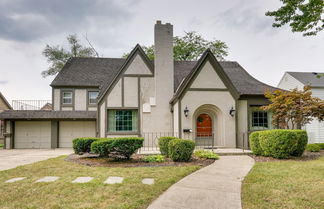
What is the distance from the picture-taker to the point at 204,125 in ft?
41.3

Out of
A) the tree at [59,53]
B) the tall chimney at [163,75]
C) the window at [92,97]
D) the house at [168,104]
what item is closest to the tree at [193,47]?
the tree at [59,53]

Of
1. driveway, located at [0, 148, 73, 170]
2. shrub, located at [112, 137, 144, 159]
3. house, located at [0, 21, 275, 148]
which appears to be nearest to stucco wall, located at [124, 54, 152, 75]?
house, located at [0, 21, 275, 148]

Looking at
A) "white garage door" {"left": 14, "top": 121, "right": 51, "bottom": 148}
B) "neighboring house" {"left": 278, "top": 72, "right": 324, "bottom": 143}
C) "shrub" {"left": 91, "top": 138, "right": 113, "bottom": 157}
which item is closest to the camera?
"shrub" {"left": 91, "top": 138, "right": 113, "bottom": 157}

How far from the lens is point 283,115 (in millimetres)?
11008

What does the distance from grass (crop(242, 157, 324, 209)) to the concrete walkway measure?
0.25 metres

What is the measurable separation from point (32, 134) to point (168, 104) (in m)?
11.4

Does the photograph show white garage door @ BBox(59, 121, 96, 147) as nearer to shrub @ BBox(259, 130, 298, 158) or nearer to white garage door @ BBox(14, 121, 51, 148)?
white garage door @ BBox(14, 121, 51, 148)

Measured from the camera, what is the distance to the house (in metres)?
12.0

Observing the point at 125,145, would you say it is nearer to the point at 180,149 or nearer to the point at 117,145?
the point at 117,145

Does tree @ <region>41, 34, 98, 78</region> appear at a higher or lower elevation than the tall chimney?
higher

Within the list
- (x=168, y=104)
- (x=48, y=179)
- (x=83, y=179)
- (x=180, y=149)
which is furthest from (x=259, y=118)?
(x=48, y=179)

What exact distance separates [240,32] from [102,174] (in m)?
13.1

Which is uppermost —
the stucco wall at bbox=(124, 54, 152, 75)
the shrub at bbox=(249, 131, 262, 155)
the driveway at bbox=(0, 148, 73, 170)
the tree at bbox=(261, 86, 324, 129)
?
the stucco wall at bbox=(124, 54, 152, 75)

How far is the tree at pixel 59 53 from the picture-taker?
24.6 metres
